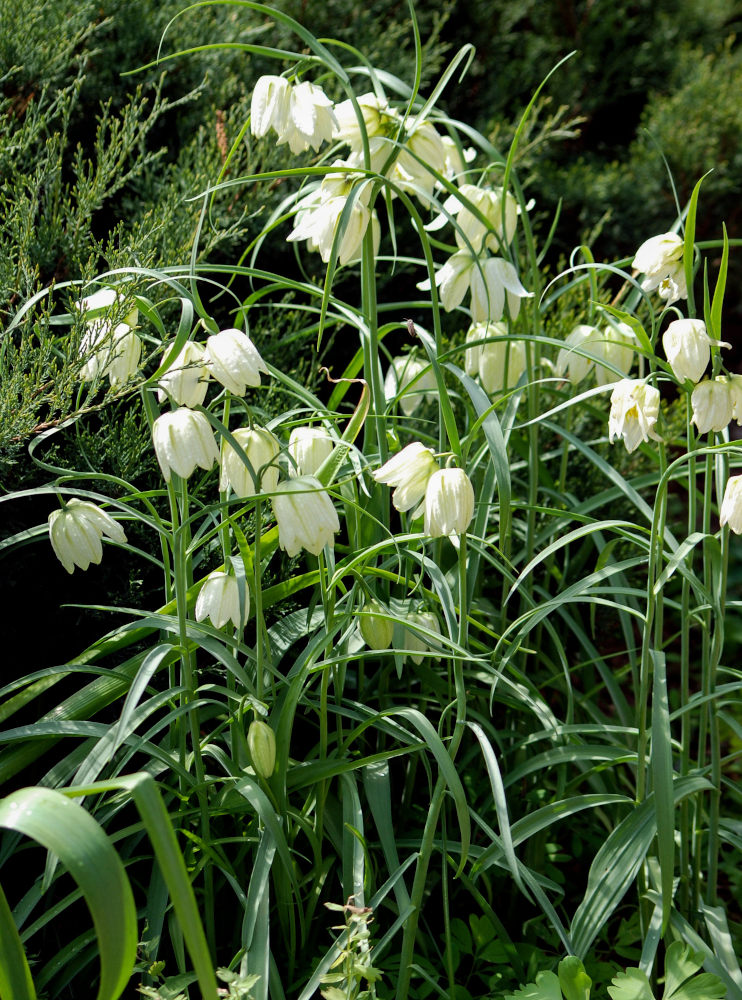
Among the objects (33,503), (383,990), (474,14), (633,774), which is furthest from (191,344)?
(474,14)

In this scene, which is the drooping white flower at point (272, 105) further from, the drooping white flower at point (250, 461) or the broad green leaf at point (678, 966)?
the broad green leaf at point (678, 966)

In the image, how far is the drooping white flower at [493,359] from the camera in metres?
1.59

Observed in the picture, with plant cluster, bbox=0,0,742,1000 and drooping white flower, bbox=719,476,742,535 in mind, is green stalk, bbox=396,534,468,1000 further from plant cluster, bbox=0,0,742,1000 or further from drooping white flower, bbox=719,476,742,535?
drooping white flower, bbox=719,476,742,535

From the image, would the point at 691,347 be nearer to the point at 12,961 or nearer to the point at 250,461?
the point at 250,461

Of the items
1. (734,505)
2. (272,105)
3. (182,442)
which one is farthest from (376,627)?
(272,105)

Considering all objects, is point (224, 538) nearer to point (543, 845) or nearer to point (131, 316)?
point (131, 316)

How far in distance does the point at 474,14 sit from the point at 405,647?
8.98ft

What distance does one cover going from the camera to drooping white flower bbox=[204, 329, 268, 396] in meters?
1.09

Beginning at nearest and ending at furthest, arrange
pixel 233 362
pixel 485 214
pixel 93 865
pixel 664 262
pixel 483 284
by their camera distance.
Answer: pixel 93 865
pixel 233 362
pixel 664 262
pixel 483 284
pixel 485 214

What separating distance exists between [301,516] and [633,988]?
2.23 feet

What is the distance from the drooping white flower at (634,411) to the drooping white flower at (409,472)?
23 centimetres

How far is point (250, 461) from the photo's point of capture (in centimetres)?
115

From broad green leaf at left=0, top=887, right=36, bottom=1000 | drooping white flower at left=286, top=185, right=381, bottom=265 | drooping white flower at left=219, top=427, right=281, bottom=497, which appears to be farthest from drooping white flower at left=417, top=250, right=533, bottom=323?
broad green leaf at left=0, top=887, right=36, bottom=1000

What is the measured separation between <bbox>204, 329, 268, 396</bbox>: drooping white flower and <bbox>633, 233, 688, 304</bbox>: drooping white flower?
1.82 ft
